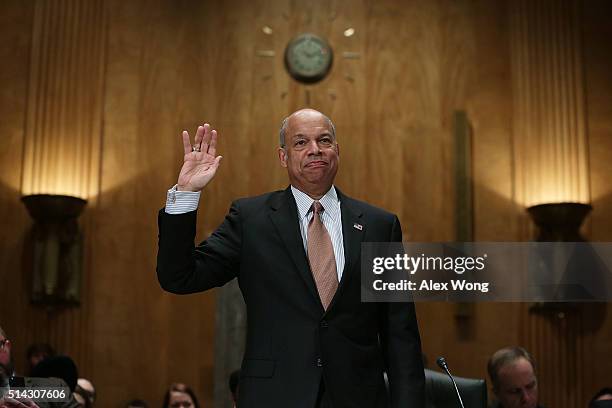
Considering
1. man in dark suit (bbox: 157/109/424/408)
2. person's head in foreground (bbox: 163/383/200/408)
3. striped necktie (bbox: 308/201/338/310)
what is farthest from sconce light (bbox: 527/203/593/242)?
striped necktie (bbox: 308/201/338/310)

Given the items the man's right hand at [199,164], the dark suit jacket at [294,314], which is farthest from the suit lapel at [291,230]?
the man's right hand at [199,164]

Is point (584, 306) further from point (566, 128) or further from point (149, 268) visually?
point (149, 268)

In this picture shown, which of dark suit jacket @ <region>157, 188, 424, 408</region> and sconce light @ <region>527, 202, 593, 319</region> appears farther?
sconce light @ <region>527, 202, 593, 319</region>

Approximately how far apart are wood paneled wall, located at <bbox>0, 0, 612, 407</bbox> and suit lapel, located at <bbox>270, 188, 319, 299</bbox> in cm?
551

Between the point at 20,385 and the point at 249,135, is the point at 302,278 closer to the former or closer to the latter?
the point at 20,385

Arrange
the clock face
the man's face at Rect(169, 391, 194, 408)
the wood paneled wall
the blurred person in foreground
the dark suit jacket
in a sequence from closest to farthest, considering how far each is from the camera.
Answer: the dark suit jacket, the blurred person in foreground, the man's face at Rect(169, 391, 194, 408), the wood paneled wall, the clock face

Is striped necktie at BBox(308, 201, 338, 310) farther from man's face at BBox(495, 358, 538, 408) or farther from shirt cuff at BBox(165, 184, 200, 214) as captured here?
man's face at BBox(495, 358, 538, 408)

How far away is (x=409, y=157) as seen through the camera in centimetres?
852

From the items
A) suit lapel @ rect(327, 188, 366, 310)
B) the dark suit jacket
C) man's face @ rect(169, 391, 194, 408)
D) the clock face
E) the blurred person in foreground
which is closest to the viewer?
the dark suit jacket

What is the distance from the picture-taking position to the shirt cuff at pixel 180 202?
8.45 ft

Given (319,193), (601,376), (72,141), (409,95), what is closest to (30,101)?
(72,141)

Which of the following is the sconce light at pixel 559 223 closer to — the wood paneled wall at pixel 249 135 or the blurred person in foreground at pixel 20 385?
the wood paneled wall at pixel 249 135

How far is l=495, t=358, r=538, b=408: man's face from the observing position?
4.32m

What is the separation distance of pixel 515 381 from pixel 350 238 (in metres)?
1.93
